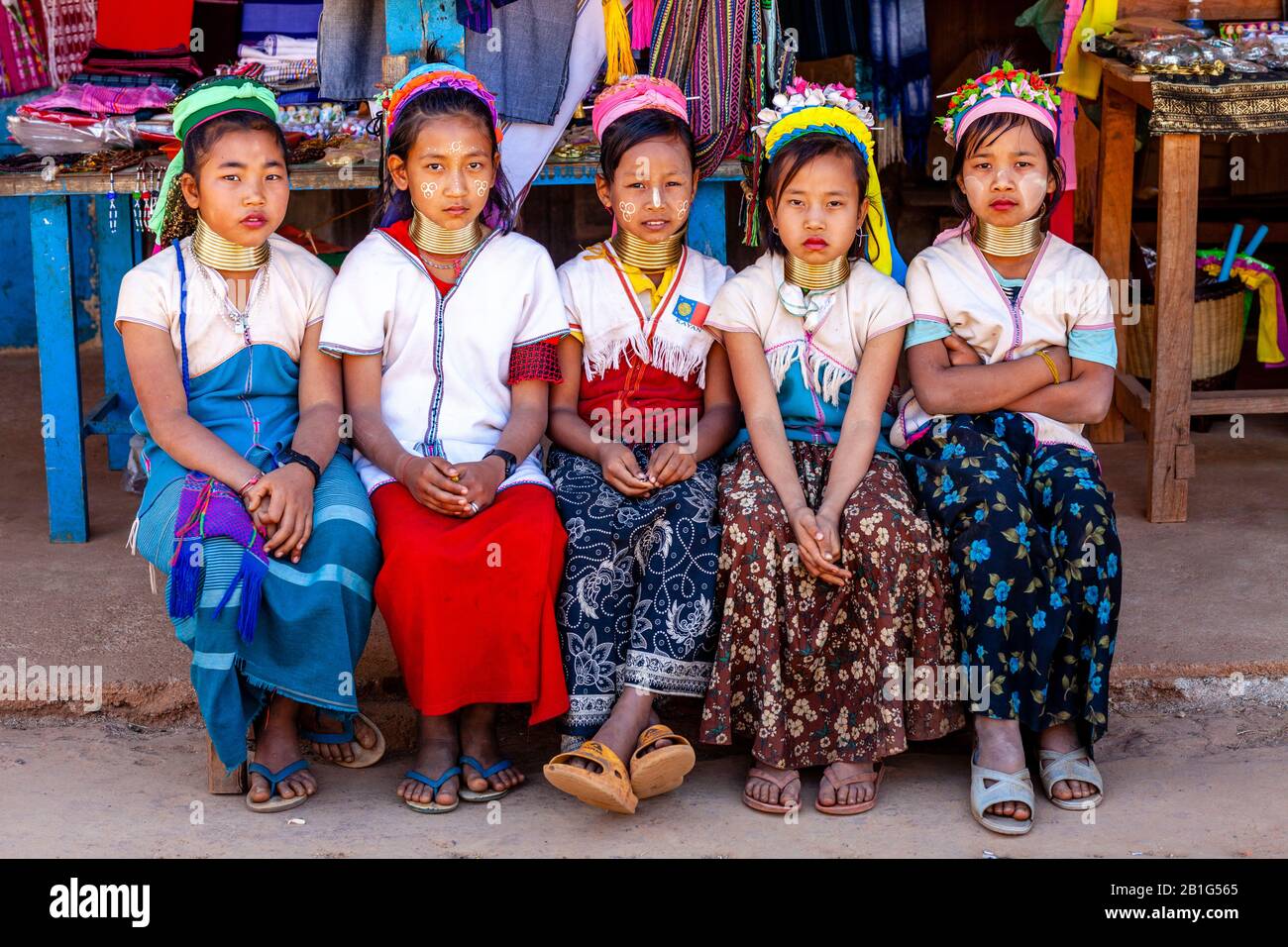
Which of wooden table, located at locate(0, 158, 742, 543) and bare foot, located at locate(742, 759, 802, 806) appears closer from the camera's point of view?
bare foot, located at locate(742, 759, 802, 806)

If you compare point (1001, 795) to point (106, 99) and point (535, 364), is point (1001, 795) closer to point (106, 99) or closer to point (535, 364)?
point (535, 364)

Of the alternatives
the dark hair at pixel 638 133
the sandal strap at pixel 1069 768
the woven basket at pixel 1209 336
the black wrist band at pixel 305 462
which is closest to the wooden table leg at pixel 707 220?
the dark hair at pixel 638 133

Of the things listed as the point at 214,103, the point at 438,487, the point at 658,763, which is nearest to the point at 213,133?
the point at 214,103

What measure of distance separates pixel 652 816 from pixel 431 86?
1.79 metres

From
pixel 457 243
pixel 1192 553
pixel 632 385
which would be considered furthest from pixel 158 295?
pixel 1192 553

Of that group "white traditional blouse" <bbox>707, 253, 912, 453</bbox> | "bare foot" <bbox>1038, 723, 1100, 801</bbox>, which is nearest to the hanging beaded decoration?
"white traditional blouse" <bbox>707, 253, 912, 453</bbox>

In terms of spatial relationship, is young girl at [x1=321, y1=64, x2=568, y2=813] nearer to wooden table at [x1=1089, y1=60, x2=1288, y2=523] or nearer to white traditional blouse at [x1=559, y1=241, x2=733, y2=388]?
white traditional blouse at [x1=559, y1=241, x2=733, y2=388]

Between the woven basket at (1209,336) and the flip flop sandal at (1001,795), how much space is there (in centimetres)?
264

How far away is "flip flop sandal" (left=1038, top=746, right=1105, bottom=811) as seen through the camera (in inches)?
123

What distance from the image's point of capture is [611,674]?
3.21 meters

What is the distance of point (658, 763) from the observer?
298 centimetres

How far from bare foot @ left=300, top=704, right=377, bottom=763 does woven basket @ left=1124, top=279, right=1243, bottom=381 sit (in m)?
3.25

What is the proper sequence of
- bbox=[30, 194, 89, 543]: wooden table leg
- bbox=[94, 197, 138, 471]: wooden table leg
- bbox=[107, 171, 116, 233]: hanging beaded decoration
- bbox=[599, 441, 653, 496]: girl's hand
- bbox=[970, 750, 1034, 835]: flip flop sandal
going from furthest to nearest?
bbox=[94, 197, 138, 471]: wooden table leg
bbox=[30, 194, 89, 543]: wooden table leg
bbox=[107, 171, 116, 233]: hanging beaded decoration
bbox=[599, 441, 653, 496]: girl's hand
bbox=[970, 750, 1034, 835]: flip flop sandal

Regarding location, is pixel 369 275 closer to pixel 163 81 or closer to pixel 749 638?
pixel 749 638
